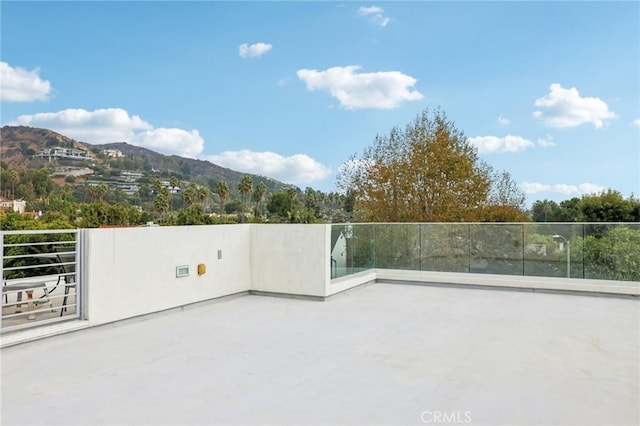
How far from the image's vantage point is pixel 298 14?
1410cm

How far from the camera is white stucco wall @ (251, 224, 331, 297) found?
755 centimetres

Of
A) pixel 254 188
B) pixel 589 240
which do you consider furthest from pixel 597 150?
pixel 254 188

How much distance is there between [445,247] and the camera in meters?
9.40

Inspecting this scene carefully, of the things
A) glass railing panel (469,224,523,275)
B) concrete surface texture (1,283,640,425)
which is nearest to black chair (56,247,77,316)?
concrete surface texture (1,283,640,425)

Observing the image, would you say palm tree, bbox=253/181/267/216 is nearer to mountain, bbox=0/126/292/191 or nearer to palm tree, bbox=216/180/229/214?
mountain, bbox=0/126/292/191

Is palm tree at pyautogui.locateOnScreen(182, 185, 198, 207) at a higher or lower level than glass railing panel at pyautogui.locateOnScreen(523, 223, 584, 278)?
higher

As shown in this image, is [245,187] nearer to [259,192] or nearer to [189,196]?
[259,192]

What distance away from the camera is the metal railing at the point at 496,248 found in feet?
27.2

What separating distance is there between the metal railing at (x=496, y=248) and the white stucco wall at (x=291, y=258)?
47 cm

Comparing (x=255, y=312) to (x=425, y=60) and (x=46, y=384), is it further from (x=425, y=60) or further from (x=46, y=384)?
(x=425, y=60)

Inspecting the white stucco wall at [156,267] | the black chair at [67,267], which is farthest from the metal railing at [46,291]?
the white stucco wall at [156,267]

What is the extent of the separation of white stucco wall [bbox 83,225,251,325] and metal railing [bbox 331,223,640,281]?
5.76 ft

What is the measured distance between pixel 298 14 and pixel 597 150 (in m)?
12.4

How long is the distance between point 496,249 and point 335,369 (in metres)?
6.04
